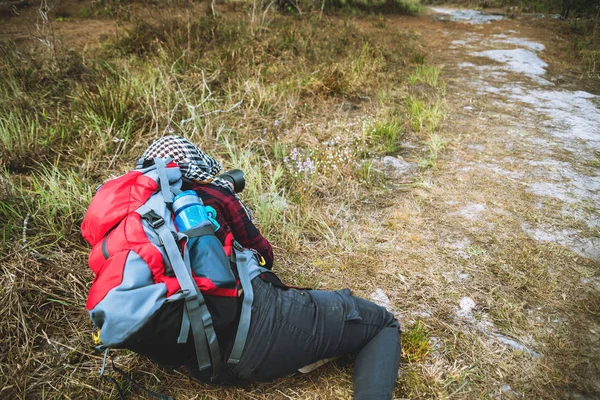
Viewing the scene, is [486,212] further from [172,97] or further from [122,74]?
[122,74]

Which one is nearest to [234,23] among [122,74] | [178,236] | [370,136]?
[122,74]

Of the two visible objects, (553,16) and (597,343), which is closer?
(597,343)

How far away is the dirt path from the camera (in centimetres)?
190

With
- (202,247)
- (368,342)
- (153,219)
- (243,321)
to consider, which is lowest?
(368,342)

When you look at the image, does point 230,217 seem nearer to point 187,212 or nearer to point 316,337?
point 187,212

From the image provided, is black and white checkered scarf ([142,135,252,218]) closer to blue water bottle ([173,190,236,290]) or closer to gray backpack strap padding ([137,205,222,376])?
blue water bottle ([173,190,236,290])

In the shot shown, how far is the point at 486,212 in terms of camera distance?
10.3 feet

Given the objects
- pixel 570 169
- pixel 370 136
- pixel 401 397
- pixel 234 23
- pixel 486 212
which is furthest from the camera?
pixel 234 23

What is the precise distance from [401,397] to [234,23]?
6284 millimetres

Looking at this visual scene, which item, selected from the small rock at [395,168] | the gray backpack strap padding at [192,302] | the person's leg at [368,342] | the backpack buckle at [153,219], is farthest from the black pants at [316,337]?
the small rock at [395,168]

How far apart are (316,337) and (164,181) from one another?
1.00 m

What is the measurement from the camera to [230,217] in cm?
192

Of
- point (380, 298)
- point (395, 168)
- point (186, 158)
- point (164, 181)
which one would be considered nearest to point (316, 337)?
point (380, 298)

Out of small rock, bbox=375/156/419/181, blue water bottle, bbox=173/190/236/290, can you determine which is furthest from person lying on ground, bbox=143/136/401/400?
small rock, bbox=375/156/419/181
